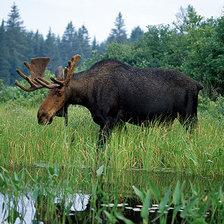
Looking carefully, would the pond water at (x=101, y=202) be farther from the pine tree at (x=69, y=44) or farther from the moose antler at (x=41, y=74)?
the pine tree at (x=69, y=44)

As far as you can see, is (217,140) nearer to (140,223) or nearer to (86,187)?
(86,187)

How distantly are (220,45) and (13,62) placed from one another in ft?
179

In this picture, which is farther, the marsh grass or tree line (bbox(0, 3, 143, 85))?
tree line (bbox(0, 3, 143, 85))

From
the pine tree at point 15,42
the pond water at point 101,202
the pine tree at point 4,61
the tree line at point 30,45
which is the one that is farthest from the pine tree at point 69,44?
the pond water at point 101,202

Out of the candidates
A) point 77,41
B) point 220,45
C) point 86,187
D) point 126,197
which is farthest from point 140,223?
point 77,41

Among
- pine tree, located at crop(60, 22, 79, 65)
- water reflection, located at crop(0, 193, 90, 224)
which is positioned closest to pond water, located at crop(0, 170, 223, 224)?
water reflection, located at crop(0, 193, 90, 224)

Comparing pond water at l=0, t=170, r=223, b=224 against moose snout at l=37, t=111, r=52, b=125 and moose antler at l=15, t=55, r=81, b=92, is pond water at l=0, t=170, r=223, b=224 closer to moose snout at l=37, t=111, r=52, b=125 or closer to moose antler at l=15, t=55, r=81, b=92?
moose snout at l=37, t=111, r=52, b=125

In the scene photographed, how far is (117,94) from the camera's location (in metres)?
7.10

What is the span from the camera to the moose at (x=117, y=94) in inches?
272

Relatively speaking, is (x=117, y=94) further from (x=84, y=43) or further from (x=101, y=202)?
(x=84, y=43)

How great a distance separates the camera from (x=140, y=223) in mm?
3400

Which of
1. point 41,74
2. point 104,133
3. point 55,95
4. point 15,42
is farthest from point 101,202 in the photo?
point 15,42

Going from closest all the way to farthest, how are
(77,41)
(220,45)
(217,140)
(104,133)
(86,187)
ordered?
(86,187), (217,140), (104,133), (220,45), (77,41)

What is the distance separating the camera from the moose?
22.6 ft
